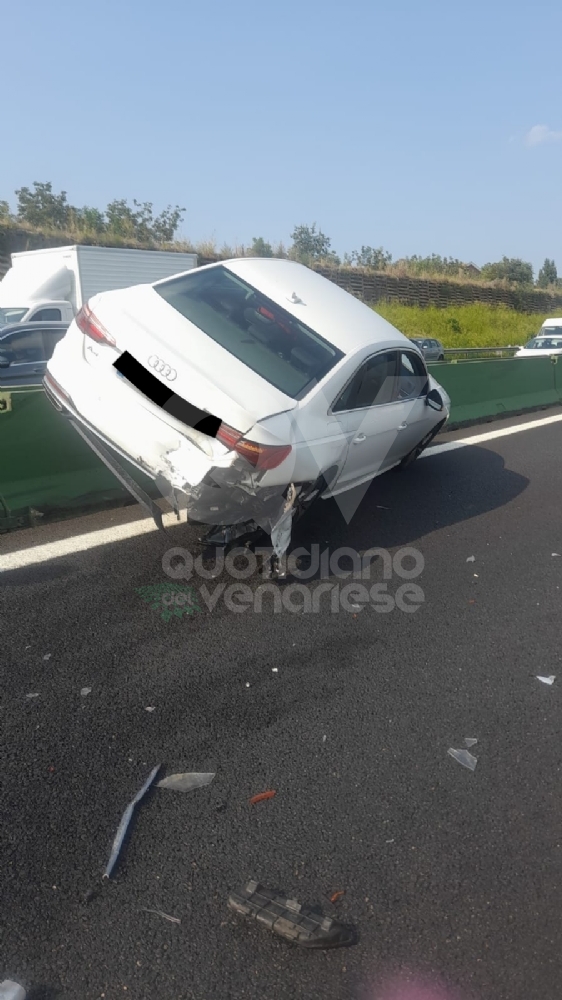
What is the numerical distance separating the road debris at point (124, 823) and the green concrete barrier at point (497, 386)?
8.66 metres

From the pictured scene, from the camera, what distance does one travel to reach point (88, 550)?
19.5 feet

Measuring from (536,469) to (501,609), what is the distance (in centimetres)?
453

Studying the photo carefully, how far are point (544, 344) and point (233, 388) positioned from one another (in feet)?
76.4

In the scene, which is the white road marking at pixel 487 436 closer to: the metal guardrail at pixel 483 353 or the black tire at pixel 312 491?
the black tire at pixel 312 491

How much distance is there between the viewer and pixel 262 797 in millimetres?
3398

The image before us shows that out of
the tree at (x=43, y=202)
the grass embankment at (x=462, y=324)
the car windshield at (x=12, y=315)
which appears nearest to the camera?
the car windshield at (x=12, y=315)

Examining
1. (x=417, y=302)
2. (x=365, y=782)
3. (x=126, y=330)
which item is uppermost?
(x=126, y=330)

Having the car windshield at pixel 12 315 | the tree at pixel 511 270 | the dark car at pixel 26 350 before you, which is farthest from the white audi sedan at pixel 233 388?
the tree at pixel 511 270

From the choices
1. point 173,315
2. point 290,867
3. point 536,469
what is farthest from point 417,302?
point 290,867

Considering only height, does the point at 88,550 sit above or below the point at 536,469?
above

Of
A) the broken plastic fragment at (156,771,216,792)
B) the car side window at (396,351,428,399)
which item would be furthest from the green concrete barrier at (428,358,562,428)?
the broken plastic fragment at (156,771,216,792)

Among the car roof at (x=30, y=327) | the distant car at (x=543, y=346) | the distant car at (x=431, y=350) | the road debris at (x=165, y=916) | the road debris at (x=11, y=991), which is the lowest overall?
the distant car at (x=431, y=350)

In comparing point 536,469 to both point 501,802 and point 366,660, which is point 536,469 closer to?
point 366,660

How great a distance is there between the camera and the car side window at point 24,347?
1245 cm
